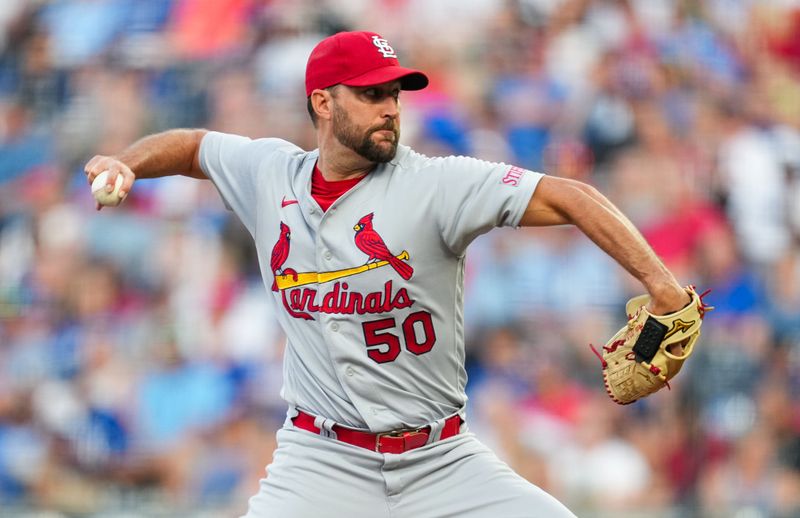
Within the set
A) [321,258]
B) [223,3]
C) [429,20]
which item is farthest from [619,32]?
[321,258]

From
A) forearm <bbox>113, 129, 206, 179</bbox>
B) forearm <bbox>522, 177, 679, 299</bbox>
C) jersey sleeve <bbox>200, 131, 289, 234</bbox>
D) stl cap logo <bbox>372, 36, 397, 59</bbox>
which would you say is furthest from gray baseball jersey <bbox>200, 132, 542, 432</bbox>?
forearm <bbox>113, 129, 206, 179</bbox>

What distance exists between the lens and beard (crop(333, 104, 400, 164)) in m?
4.01

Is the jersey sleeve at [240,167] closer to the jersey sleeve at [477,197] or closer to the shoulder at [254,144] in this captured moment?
the shoulder at [254,144]

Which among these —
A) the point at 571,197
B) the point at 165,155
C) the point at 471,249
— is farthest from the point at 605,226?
the point at 471,249

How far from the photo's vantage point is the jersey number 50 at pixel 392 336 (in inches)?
155

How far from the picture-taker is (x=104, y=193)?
3.76m

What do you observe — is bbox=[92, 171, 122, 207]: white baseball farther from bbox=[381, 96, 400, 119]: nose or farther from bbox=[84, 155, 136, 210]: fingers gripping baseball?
bbox=[381, 96, 400, 119]: nose

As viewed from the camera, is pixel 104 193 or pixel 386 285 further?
pixel 386 285

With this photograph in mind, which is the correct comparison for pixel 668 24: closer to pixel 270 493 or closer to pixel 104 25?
pixel 104 25

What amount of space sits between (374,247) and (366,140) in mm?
364

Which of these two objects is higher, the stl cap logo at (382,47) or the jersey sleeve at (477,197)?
the stl cap logo at (382,47)

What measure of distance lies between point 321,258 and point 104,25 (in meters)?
4.77

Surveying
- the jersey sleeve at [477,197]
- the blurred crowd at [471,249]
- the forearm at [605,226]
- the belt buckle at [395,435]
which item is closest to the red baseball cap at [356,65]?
the jersey sleeve at [477,197]

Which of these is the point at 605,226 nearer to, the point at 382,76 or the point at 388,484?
the point at 382,76
